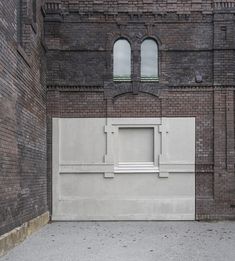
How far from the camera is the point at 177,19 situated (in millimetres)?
18359

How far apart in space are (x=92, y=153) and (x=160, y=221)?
116 inches

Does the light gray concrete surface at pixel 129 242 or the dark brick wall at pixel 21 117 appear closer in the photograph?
the light gray concrete surface at pixel 129 242

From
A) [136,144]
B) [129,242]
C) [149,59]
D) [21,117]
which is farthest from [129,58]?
[129,242]

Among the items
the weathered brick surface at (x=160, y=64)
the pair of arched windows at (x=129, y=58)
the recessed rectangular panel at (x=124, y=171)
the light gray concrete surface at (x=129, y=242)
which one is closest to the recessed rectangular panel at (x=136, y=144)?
the recessed rectangular panel at (x=124, y=171)

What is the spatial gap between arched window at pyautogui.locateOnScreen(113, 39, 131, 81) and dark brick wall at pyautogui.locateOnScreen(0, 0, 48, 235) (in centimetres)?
237

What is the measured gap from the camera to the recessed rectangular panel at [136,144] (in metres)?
18.4

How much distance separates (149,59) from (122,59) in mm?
852

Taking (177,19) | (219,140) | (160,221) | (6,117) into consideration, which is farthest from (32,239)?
(177,19)

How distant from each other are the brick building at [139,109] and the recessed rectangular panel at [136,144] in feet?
0.10

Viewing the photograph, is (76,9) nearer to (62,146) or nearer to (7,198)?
(62,146)

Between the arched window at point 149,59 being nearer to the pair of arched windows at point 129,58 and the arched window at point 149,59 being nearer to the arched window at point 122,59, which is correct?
the pair of arched windows at point 129,58

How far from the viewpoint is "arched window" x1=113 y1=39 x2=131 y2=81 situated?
18.5 metres

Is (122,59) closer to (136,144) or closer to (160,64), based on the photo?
(160,64)

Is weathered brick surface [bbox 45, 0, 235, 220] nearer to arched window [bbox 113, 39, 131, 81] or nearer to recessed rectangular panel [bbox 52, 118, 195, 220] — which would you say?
arched window [bbox 113, 39, 131, 81]
